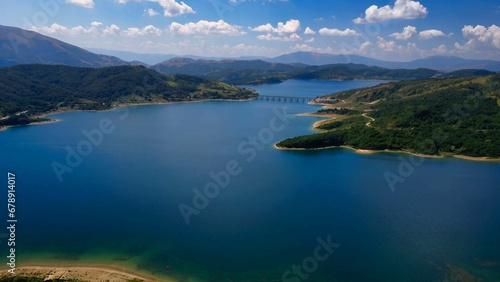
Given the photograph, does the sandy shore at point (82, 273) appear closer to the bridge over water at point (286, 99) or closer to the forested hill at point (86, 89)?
the forested hill at point (86, 89)

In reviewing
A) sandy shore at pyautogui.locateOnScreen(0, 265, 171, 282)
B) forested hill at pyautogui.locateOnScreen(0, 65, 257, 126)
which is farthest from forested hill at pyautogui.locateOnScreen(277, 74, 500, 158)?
forested hill at pyautogui.locateOnScreen(0, 65, 257, 126)

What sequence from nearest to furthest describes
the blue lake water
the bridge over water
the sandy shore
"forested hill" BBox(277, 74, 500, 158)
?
the sandy shore → the blue lake water → "forested hill" BBox(277, 74, 500, 158) → the bridge over water

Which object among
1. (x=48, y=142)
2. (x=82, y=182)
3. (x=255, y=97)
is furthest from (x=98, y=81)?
(x=82, y=182)

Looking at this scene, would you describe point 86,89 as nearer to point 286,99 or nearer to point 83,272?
point 286,99

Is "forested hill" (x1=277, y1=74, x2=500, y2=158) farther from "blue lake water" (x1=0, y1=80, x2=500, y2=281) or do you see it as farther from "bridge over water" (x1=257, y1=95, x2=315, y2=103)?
"bridge over water" (x1=257, y1=95, x2=315, y2=103)

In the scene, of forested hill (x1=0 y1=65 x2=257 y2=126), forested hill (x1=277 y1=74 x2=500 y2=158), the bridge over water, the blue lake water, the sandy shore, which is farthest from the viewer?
the bridge over water

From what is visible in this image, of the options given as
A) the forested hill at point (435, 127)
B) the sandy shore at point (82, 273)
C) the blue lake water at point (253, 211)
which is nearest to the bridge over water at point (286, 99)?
the forested hill at point (435, 127)
